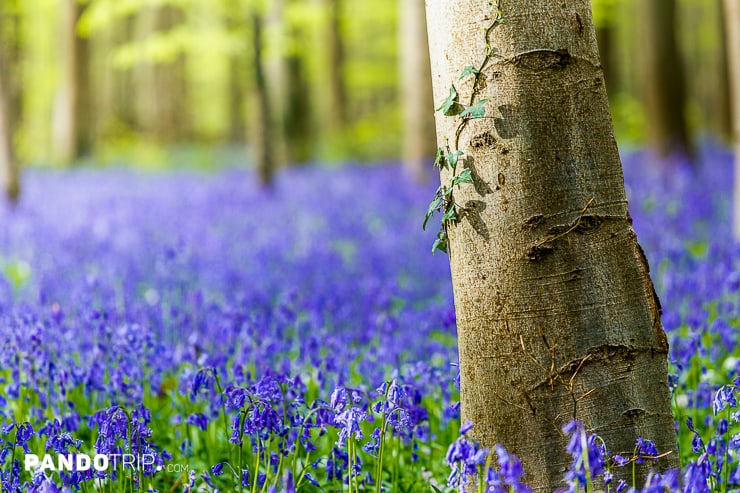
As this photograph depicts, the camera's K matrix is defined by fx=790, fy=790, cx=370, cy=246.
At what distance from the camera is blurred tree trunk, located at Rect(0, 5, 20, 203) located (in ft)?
31.5

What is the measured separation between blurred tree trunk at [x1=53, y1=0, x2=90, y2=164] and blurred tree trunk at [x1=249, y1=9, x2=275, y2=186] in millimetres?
7134

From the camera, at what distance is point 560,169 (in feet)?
7.29

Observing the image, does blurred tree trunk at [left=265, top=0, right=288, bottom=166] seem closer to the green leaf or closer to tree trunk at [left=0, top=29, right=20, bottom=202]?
tree trunk at [left=0, top=29, right=20, bottom=202]

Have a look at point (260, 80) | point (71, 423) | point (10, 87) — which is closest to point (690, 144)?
point (260, 80)

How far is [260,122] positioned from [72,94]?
24.5 feet

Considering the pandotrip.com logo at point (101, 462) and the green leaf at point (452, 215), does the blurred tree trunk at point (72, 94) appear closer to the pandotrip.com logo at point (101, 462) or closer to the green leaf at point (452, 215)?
the pandotrip.com logo at point (101, 462)

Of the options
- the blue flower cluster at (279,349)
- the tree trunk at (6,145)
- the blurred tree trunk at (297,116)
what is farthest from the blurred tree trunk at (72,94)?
the blue flower cluster at (279,349)

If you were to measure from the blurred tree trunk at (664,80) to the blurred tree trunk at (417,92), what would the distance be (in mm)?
2968

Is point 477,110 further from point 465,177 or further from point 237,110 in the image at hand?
point 237,110

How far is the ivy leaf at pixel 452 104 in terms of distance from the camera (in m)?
2.30

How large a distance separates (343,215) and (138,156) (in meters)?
10.7

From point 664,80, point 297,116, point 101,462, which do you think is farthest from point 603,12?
point 101,462

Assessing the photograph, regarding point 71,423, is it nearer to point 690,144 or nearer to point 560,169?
point 560,169

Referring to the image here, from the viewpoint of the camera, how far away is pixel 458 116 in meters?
2.31
